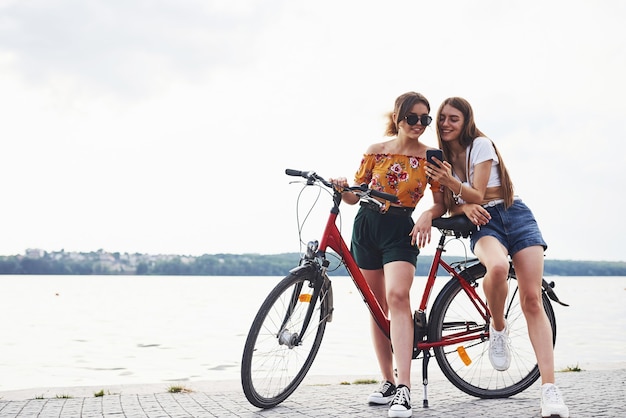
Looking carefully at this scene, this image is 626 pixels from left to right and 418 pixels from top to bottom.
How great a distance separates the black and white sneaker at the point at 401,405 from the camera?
4492 millimetres

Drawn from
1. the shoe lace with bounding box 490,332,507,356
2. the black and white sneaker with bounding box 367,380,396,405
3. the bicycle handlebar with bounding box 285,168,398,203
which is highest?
the bicycle handlebar with bounding box 285,168,398,203

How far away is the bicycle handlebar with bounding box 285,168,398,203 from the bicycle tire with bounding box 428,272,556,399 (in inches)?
37.0

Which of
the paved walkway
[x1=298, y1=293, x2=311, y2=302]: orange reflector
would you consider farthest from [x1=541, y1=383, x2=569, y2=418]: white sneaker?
[x1=298, y1=293, x2=311, y2=302]: orange reflector

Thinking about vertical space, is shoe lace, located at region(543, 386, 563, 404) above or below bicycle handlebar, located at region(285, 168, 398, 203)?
below

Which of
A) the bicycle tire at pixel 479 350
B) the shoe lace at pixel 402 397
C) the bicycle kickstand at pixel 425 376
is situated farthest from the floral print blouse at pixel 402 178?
the shoe lace at pixel 402 397

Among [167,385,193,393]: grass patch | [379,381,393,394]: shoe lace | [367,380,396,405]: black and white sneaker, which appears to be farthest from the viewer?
[167,385,193,393]: grass patch

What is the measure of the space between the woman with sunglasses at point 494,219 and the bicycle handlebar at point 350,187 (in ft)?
1.04

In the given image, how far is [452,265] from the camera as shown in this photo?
5297 millimetres

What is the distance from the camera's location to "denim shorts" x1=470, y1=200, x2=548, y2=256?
483 centimetres

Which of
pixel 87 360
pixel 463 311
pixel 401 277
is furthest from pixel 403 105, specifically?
pixel 87 360

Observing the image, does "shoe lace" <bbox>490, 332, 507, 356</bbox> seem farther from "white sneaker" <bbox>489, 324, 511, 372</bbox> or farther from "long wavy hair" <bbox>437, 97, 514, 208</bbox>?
"long wavy hair" <bbox>437, 97, 514, 208</bbox>

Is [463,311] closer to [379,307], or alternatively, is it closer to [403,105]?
[379,307]

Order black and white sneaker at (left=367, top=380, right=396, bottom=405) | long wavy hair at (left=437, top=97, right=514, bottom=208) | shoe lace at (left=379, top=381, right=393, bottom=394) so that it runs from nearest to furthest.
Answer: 1. long wavy hair at (left=437, top=97, right=514, bottom=208)
2. black and white sneaker at (left=367, top=380, right=396, bottom=405)
3. shoe lace at (left=379, top=381, right=393, bottom=394)

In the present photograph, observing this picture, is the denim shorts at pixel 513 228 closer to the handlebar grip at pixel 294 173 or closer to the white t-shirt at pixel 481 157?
the white t-shirt at pixel 481 157
